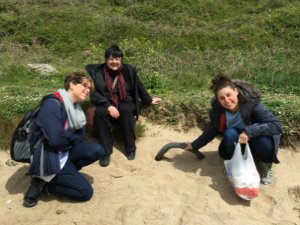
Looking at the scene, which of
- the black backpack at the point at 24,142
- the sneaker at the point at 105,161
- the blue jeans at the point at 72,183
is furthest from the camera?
the sneaker at the point at 105,161

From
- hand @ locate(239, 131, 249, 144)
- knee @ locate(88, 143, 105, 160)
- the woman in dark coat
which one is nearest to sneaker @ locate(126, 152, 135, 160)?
the woman in dark coat

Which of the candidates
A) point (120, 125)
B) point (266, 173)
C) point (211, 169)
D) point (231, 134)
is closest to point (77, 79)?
point (120, 125)

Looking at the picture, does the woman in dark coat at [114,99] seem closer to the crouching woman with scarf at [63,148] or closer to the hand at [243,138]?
the crouching woman with scarf at [63,148]

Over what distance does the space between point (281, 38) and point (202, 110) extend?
821 centimetres

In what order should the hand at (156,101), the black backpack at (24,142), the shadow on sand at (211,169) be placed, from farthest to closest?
the hand at (156,101) → the shadow on sand at (211,169) → the black backpack at (24,142)

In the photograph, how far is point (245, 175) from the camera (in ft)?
12.4

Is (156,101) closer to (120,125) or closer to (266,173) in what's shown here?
(120,125)

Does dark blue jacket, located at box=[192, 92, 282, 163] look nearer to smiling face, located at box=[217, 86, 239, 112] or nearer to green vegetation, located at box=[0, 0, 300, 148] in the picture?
smiling face, located at box=[217, 86, 239, 112]

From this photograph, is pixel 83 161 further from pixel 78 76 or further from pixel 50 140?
pixel 78 76

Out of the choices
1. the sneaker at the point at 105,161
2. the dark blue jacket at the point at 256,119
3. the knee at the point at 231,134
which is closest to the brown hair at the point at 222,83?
the dark blue jacket at the point at 256,119

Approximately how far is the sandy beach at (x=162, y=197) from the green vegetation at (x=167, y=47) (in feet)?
2.70

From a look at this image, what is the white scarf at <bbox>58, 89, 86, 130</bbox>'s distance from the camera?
371 centimetres

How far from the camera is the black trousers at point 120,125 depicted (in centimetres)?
472

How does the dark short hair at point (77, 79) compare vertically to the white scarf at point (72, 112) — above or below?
above
